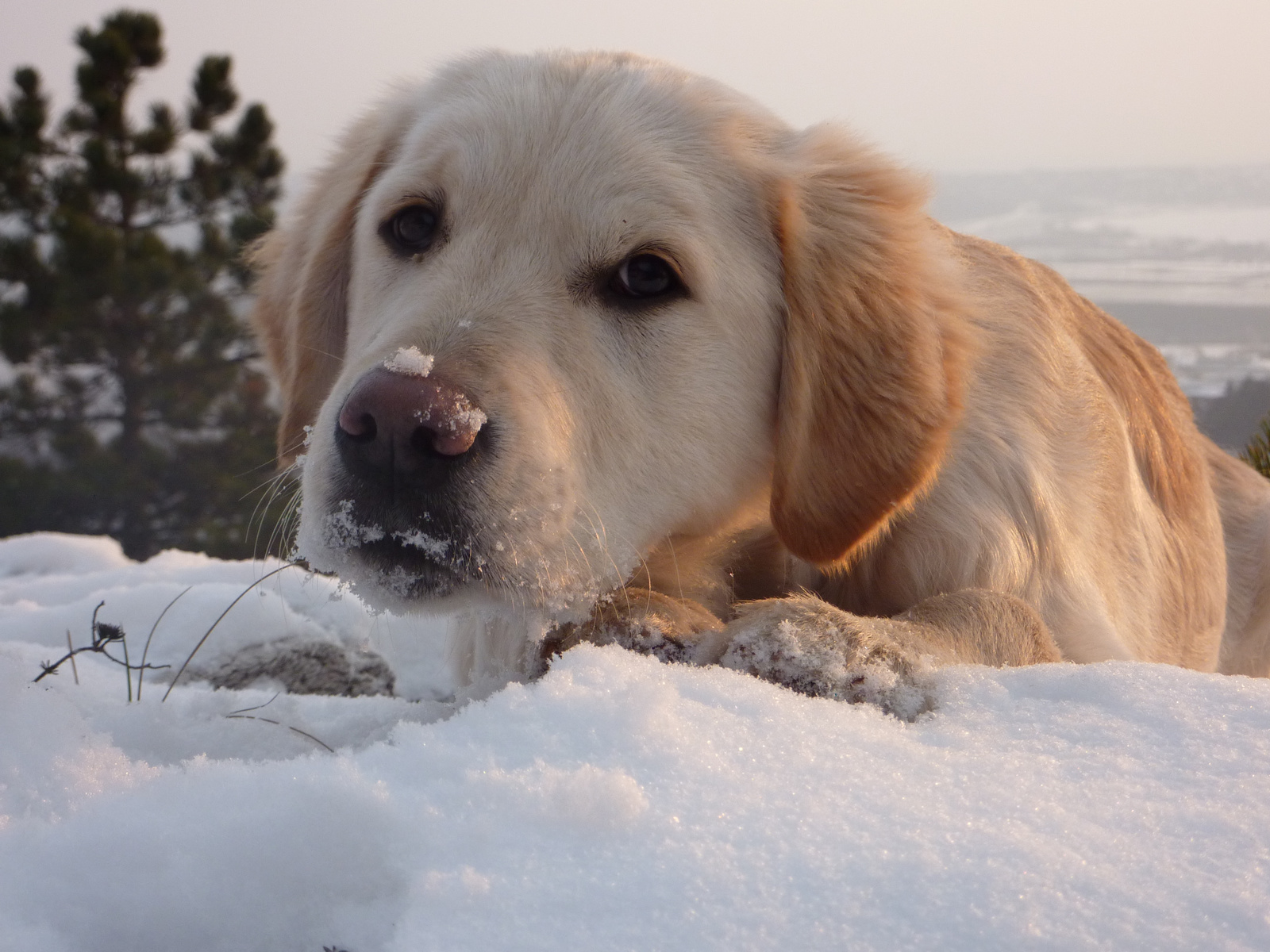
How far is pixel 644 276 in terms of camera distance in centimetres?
263

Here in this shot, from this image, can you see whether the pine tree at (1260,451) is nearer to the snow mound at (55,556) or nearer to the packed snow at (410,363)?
the packed snow at (410,363)

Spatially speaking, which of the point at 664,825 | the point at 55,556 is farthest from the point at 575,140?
the point at 55,556

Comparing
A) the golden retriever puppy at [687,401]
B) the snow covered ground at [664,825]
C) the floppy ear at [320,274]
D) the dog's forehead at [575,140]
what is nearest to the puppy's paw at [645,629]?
the golden retriever puppy at [687,401]

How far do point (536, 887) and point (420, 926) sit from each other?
15cm

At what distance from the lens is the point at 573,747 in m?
1.65

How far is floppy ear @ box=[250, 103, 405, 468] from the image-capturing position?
10.8 feet

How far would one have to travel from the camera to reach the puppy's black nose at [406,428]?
2.03 m

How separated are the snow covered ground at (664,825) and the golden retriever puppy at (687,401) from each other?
407 millimetres

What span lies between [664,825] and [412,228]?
6.09 ft

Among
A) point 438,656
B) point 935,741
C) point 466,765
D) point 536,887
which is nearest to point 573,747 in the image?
point 466,765

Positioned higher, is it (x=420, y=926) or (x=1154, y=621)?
(x=420, y=926)

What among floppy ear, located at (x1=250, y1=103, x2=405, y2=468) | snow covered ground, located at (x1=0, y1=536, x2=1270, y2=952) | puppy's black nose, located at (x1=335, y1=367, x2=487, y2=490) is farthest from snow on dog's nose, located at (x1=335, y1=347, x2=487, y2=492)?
floppy ear, located at (x1=250, y1=103, x2=405, y2=468)

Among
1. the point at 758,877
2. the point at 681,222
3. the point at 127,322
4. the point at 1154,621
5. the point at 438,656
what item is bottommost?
the point at 127,322

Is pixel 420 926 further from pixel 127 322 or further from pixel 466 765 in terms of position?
pixel 127 322
